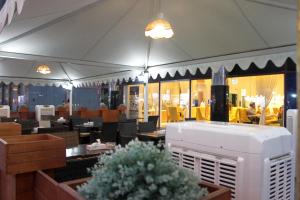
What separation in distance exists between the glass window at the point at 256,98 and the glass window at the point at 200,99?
34.0 inches

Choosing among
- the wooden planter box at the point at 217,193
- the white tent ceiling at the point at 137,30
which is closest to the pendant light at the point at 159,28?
the white tent ceiling at the point at 137,30

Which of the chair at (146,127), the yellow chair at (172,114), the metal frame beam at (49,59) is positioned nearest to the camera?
the metal frame beam at (49,59)

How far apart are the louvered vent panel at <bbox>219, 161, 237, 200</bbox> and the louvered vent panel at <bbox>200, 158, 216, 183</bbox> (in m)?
0.03

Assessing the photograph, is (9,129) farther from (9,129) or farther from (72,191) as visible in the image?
(72,191)

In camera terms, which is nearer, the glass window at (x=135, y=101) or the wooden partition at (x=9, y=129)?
the wooden partition at (x=9, y=129)

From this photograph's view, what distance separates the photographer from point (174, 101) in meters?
11.5

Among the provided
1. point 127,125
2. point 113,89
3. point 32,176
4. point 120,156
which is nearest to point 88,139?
point 127,125

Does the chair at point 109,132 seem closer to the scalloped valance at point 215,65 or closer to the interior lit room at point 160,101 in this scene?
the interior lit room at point 160,101

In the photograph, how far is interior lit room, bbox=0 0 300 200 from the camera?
2.80 ft

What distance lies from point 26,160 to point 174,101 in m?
10.2

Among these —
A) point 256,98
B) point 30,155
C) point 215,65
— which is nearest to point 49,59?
point 215,65

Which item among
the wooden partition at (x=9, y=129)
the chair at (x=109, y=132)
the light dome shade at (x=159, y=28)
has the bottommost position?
the chair at (x=109, y=132)

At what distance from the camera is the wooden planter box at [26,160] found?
1.44 meters

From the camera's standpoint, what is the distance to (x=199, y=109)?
400 inches
